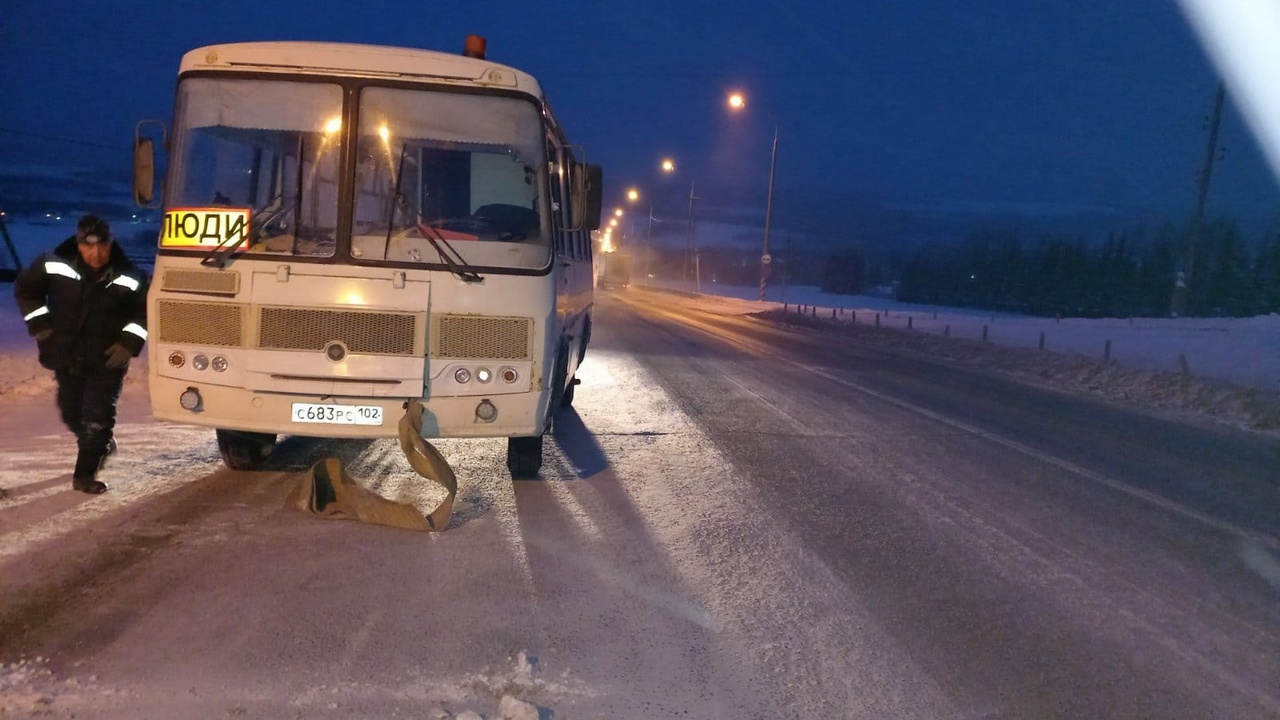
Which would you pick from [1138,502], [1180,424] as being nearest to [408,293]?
[1138,502]

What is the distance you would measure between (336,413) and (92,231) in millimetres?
2008

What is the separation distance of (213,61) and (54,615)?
156 inches

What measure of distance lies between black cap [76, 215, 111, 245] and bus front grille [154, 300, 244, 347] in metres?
0.58

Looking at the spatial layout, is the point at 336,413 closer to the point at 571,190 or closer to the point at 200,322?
the point at 200,322

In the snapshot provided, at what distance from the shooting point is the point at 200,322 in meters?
6.54

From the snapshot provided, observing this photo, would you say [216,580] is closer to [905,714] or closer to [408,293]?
[408,293]

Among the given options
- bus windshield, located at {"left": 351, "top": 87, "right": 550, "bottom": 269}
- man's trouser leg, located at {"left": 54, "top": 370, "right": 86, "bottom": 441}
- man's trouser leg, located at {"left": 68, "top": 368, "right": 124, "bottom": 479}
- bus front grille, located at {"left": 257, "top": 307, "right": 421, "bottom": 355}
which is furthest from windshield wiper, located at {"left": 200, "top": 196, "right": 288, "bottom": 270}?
man's trouser leg, located at {"left": 54, "top": 370, "right": 86, "bottom": 441}

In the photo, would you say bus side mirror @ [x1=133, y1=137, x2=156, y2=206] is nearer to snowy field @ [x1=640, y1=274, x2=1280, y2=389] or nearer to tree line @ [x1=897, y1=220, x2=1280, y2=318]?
snowy field @ [x1=640, y1=274, x2=1280, y2=389]

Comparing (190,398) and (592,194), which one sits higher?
(592,194)

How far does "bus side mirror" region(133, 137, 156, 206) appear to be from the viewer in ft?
21.9

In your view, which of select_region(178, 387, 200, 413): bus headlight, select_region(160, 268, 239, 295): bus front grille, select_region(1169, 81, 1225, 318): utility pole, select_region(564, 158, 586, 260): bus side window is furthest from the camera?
select_region(1169, 81, 1225, 318): utility pole

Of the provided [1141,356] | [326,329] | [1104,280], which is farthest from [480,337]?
[1104,280]

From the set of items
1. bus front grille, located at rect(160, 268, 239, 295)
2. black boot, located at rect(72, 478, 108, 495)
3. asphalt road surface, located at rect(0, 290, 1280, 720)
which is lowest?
black boot, located at rect(72, 478, 108, 495)

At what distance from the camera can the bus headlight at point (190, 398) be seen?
659 cm
